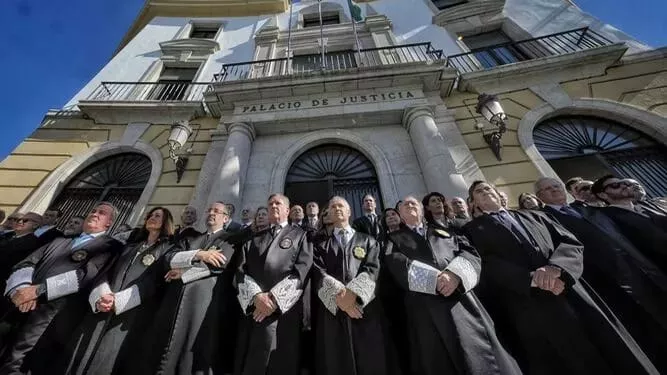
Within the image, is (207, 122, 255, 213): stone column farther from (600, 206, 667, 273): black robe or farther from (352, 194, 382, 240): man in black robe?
(600, 206, 667, 273): black robe

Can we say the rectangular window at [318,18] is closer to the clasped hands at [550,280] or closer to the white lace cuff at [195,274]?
the white lace cuff at [195,274]

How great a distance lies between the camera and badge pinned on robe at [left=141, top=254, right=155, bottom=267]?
245 cm

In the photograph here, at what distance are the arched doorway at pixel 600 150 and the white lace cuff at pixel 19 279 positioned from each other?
7.96 m

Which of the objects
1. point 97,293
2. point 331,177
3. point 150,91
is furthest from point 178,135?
point 150,91

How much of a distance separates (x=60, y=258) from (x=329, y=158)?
471 cm

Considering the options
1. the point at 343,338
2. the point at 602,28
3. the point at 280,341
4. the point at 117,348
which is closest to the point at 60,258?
the point at 117,348

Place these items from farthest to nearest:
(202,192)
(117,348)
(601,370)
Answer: (202,192), (117,348), (601,370)

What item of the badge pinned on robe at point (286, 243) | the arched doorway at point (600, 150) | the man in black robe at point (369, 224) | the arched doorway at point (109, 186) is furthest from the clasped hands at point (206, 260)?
the arched doorway at point (600, 150)

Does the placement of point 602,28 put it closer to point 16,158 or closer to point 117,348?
point 117,348

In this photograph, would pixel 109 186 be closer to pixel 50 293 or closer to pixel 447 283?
pixel 50 293

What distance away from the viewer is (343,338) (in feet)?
6.03

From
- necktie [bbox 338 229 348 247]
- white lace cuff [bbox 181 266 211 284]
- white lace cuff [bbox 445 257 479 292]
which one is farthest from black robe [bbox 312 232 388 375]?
white lace cuff [bbox 181 266 211 284]

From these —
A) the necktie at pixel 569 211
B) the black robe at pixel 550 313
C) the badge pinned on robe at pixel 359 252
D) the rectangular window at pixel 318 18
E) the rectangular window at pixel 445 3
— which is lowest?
the black robe at pixel 550 313

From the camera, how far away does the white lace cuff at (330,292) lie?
1.90 m
